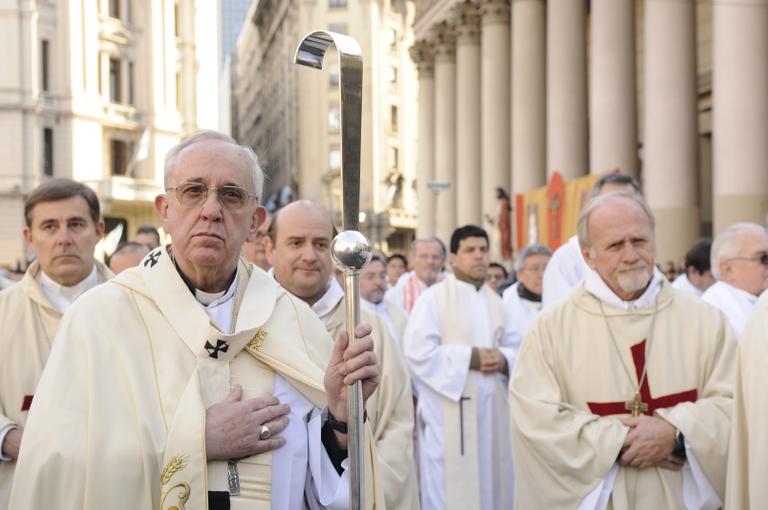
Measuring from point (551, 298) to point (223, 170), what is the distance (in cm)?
442

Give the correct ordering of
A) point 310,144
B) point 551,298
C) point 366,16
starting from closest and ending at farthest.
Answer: point 551,298 < point 366,16 < point 310,144

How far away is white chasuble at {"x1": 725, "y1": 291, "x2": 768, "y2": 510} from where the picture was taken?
383 centimetres

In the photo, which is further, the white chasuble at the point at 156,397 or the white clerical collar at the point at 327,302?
the white clerical collar at the point at 327,302

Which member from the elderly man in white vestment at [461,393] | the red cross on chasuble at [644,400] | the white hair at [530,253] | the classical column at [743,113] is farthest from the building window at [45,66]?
the red cross on chasuble at [644,400]

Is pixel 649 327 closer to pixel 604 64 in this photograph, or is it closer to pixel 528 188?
pixel 604 64

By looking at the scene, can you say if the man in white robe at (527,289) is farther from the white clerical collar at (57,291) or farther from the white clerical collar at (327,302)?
the white clerical collar at (57,291)

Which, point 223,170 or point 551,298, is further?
point 551,298

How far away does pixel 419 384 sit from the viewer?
283 inches

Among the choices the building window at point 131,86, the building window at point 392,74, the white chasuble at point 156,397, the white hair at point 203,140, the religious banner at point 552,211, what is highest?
the building window at point 392,74

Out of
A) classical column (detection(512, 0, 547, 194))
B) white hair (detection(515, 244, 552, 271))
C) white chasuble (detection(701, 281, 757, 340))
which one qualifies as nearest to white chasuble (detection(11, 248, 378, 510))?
white chasuble (detection(701, 281, 757, 340))

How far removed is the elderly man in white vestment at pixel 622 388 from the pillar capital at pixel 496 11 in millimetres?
22331

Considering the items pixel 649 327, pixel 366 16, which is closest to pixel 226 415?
pixel 649 327

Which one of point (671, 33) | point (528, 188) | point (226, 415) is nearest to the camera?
point (226, 415)

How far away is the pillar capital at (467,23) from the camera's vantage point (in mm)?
28078
